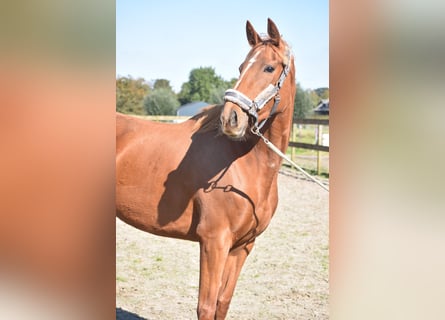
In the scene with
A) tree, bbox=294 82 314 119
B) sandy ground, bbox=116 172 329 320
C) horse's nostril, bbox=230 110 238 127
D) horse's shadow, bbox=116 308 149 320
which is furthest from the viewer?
tree, bbox=294 82 314 119

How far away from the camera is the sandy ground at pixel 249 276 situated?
2273 millimetres

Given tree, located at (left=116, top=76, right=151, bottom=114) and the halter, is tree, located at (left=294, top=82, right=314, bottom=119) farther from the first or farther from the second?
the halter

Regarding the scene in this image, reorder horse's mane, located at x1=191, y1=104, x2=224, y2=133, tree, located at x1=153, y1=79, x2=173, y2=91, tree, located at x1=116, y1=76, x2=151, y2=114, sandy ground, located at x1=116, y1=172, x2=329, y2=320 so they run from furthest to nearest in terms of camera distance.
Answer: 1. tree, located at x1=153, y1=79, x2=173, y2=91
2. tree, located at x1=116, y1=76, x2=151, y2=114
3. sandy ground, located at x1=116, y1=172, x2=329, y2=320
4. horse's mane, located at x1=191, y1=104, x2=224, y2=133

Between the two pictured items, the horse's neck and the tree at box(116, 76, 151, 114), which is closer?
the horse's neck

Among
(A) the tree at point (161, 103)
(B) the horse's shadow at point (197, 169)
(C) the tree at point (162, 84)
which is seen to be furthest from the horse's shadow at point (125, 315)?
(A) the tree at point (161, 103)

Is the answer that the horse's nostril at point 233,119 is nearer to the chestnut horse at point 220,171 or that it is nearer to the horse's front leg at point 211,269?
the chestnut horse at point 220,171

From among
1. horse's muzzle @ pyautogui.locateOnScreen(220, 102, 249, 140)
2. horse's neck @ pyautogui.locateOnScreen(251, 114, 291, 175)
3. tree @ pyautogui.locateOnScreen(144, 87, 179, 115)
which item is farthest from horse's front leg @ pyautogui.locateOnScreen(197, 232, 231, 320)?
tree @ pyautogui.locateOnScreen(144, 87, 179, 115)

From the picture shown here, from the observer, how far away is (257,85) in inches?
56.3

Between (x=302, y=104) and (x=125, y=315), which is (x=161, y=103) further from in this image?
(x=125, y=315)

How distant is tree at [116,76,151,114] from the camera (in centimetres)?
581

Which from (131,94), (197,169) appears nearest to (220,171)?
(197,169)
